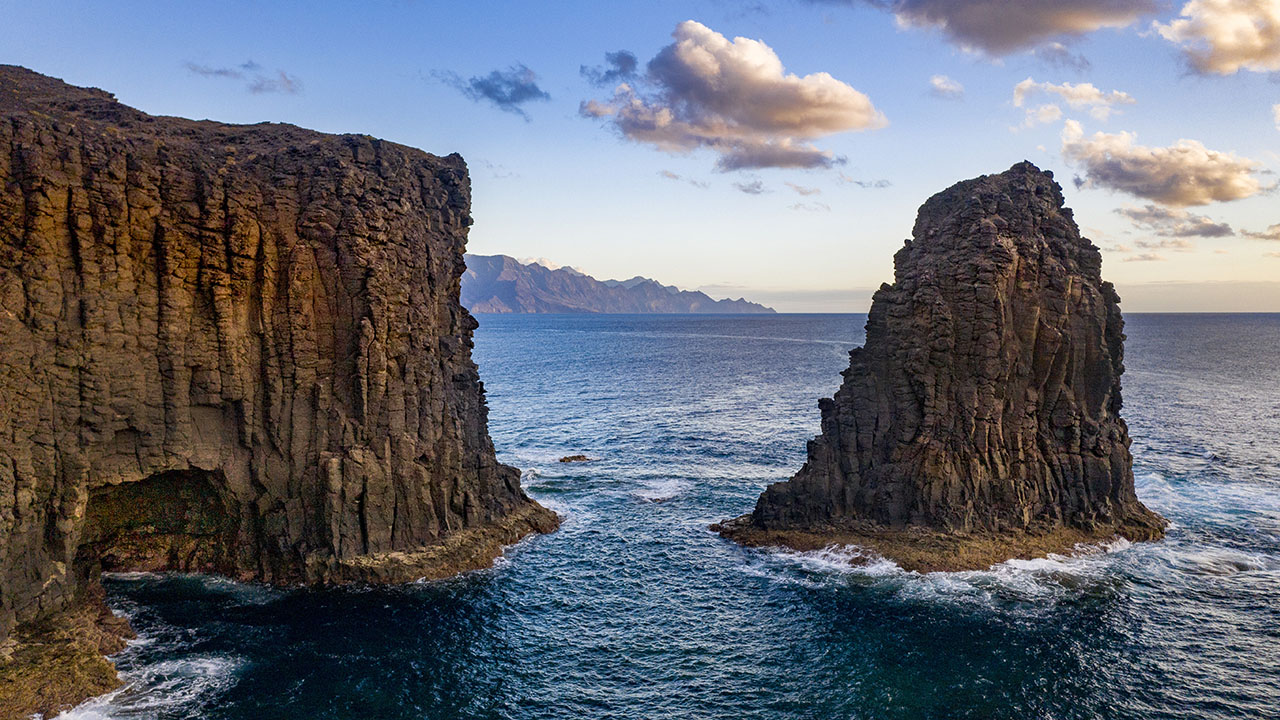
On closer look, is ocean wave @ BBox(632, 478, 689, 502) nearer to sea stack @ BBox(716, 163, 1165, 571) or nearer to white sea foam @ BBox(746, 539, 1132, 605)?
sea stack @ BBox(716, 163, 1165, 571)

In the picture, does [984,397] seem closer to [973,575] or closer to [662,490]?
[973,575]

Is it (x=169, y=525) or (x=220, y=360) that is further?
(x=169, y=525)

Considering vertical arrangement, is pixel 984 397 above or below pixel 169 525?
above

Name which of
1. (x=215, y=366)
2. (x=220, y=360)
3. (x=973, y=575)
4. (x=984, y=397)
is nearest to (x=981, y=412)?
(x=984, y=397)

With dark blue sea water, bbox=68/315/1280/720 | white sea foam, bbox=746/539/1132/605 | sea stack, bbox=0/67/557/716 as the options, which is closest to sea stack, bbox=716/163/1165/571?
white sea foam, bbox=746/539/1132/605

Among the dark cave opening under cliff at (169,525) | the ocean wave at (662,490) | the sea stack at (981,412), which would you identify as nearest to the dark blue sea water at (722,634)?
the ocean wave at (662,490)

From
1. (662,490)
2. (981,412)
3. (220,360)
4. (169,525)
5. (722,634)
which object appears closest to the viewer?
(722,634)

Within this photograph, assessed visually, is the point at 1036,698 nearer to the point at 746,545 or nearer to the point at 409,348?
the point at 746,545

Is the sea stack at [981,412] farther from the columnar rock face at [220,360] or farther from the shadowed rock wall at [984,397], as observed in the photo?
the columnar rock face at [220,360]
